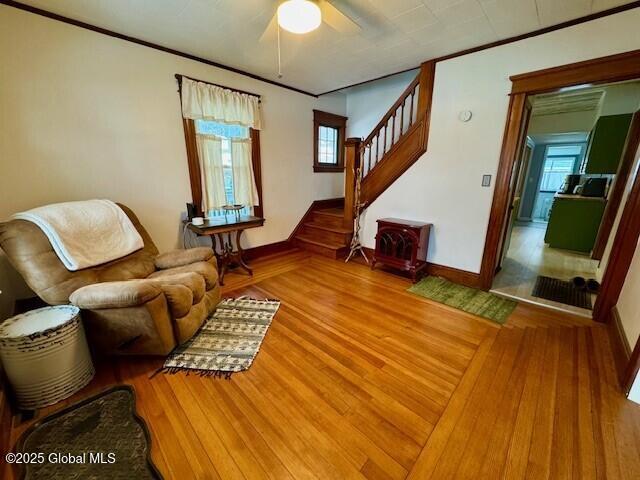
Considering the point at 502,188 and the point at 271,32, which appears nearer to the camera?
the point at 271,32

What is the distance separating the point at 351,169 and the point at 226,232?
6.44ft

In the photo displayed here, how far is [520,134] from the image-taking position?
101 inches

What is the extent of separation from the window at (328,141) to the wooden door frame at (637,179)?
108 inches

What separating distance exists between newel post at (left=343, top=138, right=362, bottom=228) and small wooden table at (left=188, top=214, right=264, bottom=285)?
138 centimetres

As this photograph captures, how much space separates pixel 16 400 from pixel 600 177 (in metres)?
7.29

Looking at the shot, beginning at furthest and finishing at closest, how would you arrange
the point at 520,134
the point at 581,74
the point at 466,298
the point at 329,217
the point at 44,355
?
the point at 329,217 → the point at 466,298 → the point at 520,134 → the point at 581,74 → the point at 44,355

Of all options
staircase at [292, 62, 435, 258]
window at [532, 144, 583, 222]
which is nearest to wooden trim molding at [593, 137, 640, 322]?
staircase at [292, 62, 435, 258]

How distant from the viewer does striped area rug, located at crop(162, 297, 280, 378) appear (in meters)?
1.74

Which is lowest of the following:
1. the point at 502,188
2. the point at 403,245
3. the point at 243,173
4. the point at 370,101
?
the point at 403,245

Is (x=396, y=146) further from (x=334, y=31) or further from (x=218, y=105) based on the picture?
(x=218, y=105)

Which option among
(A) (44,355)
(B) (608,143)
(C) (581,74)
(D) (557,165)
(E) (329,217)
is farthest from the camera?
(D) (557,165)

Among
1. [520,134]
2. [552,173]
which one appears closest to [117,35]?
[520,134]

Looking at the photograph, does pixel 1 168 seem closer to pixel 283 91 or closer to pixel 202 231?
pixel 202 231

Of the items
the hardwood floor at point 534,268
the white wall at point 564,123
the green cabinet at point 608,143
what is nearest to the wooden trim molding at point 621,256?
the hardwood floor at point 534,268
